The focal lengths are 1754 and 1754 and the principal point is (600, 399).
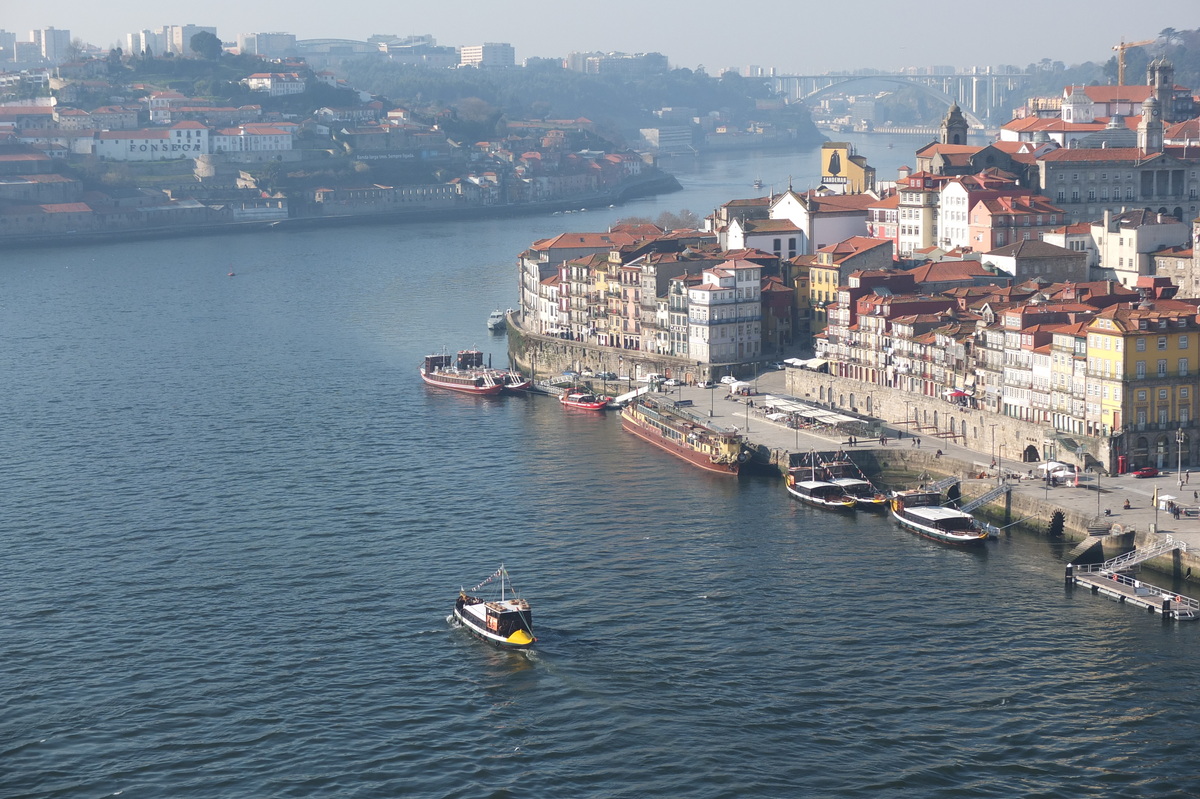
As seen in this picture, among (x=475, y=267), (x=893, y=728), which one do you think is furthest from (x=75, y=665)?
(x=475, y=267)

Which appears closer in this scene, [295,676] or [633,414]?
[295,676]

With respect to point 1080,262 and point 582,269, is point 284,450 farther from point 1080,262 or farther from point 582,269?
point 1080,262

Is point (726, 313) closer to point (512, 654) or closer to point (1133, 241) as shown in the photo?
point (1133, 241)

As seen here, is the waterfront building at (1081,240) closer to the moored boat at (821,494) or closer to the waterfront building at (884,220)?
the waterfront building at (884,220)

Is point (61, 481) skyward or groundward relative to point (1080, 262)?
groundward

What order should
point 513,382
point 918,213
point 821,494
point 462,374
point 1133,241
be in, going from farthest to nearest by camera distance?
point 918,213 < point 462,374 < point 513,382 < point 1133,241 < point 821,494

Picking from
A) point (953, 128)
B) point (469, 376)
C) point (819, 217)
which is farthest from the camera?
point (953, 128)

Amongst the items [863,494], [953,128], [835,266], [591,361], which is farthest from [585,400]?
[953,128]
